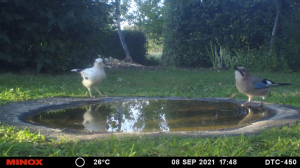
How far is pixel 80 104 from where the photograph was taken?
20.6 ft

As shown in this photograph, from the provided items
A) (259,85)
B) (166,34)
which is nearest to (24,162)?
(259,85)

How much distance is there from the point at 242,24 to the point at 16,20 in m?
10.5

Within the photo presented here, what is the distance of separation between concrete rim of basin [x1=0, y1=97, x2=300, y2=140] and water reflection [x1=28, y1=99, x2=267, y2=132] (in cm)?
Answer: 25

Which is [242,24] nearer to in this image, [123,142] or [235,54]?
[235,54]

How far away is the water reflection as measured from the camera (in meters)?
4.66

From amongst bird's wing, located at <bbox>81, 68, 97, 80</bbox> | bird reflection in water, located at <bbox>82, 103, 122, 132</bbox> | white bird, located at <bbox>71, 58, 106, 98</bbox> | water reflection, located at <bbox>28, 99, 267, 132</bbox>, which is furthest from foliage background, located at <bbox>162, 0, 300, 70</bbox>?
bird reflection in water, located at <bbox>82, 103, 122, 132</bbox>

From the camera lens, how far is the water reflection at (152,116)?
4.66 meters

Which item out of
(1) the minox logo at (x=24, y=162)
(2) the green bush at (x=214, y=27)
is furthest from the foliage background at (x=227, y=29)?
(1) the minox logo at (x=24, y=162)

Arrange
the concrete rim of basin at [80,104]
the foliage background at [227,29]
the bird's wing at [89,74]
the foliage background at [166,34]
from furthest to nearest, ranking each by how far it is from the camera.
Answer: the foliage background at [227,29]
the foliage background at [166,34]
the bird's wing at [89,74]
the concrete rim of basin at [80,104]

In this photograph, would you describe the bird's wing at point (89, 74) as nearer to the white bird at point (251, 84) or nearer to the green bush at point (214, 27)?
the white bird at point (251, 84)

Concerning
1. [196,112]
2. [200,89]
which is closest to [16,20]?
[200,89]

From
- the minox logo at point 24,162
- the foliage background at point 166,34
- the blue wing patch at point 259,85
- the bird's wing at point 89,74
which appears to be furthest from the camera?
the foliage background at point 166,34

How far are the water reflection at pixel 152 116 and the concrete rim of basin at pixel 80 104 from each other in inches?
9.7

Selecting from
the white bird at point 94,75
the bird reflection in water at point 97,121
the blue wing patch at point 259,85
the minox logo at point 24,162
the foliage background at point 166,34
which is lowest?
the minox logo at point 24,162
